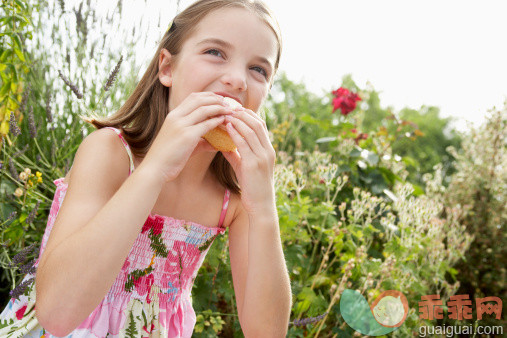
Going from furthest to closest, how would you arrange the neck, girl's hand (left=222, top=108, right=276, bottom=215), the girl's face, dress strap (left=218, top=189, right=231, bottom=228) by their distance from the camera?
dress strap (left=218, top=189, right=231, bottom=228) → the neck → the girl's face → girl's hand (left=222, top=108, right=276, bottom=215)

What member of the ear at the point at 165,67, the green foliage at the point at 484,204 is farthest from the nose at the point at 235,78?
the green foliage at the point at 484,204

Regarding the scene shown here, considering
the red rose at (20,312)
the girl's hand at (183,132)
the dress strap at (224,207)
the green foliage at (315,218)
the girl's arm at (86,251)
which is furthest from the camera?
the green foliage at (315,218)

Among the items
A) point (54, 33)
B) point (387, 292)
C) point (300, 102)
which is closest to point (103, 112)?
point (54, 33)

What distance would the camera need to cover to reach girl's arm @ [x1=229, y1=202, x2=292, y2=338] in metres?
1.65

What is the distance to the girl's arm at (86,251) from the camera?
1332mm

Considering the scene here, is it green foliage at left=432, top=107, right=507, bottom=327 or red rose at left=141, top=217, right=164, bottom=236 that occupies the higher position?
green foliage at left=432, top=107, right=507, bottom=327

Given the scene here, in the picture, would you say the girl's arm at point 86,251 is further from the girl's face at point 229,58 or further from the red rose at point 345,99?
the red rose at point 345,99

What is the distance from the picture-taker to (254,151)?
161 centimetres

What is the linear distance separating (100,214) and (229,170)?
0.86 meters

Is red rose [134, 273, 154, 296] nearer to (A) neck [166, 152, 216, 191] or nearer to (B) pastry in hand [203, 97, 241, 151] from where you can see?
(A) neck [166, 152, 216, 191]

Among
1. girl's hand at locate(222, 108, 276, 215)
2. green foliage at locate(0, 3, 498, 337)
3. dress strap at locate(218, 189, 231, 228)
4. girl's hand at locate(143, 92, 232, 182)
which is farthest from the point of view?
green foliage at locate(0, 3, 498, 337)

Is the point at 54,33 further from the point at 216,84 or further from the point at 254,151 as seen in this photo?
the point at 254,151

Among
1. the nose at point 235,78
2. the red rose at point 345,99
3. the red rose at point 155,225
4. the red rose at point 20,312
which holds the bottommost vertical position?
the red rose at point 20,312

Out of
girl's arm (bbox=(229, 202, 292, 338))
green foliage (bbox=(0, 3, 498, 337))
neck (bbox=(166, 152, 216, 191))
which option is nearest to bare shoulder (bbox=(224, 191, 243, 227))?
neck (bbox=(166, 152, 216, 191))
